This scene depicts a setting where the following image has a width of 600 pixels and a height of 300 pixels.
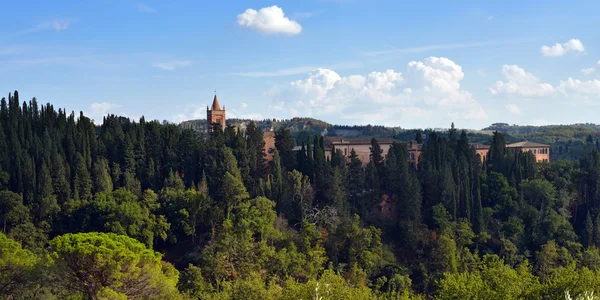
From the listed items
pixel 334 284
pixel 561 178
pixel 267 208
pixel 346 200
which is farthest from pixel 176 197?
pixel 561 178

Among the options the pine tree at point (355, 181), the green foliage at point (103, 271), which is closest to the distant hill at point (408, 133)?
the pine tree at point (355, 181)

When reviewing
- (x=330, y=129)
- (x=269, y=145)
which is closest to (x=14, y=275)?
(x=269, y=145)

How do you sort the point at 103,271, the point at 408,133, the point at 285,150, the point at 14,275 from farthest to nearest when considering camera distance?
the point at 408,133
the point at 285,150
the point at 14,275
the point at 103,271

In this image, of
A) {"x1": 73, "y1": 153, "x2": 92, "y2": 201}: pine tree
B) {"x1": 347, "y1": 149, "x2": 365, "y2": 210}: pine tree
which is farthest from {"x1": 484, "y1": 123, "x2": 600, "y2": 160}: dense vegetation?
{"x1": 73, "y1": 153, "x2": 92, "y2": 201}: pine tree

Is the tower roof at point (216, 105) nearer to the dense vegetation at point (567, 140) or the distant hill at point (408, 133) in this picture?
the distant hill at point (408, 133)

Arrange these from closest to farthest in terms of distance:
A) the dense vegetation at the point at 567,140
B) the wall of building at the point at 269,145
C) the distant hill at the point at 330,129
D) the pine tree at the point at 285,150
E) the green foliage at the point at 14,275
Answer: the green foliage at the point at 14,275 < the pine tree at the point at 285,150 < the wall of building at the point at 269,145 < the dense vegetation at the point at 567,140 < the distant hill at the point at 330,129

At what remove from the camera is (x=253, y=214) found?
1574 inches

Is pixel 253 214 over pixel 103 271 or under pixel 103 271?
over

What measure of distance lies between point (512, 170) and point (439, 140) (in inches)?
304

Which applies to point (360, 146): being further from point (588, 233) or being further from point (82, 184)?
point (82, 184)

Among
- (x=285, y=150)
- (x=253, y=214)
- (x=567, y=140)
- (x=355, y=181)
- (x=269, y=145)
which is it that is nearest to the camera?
(x=253, y=214)

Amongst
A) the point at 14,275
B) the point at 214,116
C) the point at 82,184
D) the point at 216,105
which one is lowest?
the point at 14,275

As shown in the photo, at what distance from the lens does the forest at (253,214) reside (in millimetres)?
30250

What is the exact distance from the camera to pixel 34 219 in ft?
135
